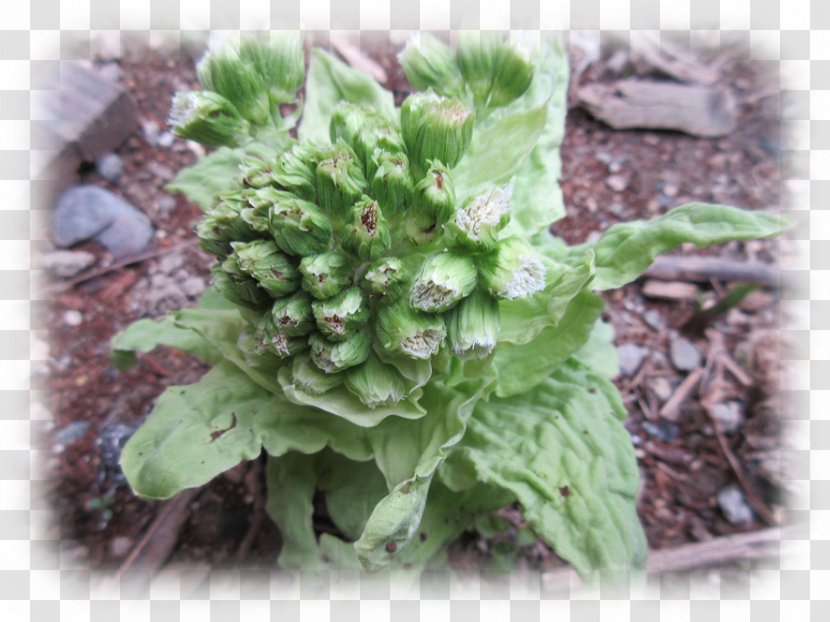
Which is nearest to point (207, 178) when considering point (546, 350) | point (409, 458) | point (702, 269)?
point (409, 458)

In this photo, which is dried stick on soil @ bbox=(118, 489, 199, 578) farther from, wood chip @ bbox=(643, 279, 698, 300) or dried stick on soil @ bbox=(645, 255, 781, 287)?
dried stick on soil @ bbox=(645, 255, 781, 287)

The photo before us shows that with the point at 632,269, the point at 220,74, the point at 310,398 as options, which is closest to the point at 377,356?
the point at 310,398

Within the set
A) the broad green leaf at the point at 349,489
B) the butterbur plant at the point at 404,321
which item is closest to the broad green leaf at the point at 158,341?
the butterbur plant at the point at 404,321

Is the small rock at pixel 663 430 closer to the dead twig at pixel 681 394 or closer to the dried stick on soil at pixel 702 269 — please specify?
the dead twig at pixel 681 394

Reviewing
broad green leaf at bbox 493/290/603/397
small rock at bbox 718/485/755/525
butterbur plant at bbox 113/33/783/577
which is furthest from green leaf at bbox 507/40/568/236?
small rock at bbox 718/485/755/525

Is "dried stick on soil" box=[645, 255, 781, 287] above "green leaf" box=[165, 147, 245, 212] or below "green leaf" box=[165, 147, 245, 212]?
below

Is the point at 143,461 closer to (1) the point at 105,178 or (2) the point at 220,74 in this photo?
(2) the point at 220,74
